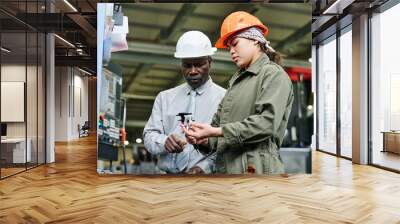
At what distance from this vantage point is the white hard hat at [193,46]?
5836 mm

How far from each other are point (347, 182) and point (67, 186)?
3841 mm

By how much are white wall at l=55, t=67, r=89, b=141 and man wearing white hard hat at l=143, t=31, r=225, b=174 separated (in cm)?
1146

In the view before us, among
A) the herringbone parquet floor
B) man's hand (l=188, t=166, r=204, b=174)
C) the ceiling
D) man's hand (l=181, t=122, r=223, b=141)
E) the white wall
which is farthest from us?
the white wall

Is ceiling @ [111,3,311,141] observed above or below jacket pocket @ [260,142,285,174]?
above

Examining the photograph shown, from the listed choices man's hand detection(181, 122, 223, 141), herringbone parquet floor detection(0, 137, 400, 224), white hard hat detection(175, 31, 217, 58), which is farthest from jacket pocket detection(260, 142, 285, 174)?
white hard hat detection(175, 31, 217, 58)

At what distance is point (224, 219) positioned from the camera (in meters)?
3.91

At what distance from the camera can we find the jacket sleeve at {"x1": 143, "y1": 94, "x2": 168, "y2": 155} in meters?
5.81

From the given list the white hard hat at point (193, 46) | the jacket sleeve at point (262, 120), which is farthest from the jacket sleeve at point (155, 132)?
the jacket sleeve at point (262, 120)

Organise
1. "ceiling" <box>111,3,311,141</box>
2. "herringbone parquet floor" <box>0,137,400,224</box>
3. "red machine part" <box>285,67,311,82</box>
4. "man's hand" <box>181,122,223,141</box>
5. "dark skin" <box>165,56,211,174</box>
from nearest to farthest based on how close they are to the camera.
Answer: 1. "man's hand" <box>181,122,223,141</box>
2. "herringbone parquet floor" <box>0,137,400,224</box>
3. "dark skin" <box>165,56,211,174</box>
4. "red machine part" <box>285,67,311,82</box>
5. "ceiling" <box>111,3,311,141</box>

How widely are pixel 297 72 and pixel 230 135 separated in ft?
11.1

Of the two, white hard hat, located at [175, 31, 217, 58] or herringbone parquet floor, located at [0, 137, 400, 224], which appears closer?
herringbone parquet floor, located at [0, 137, 400, 224]

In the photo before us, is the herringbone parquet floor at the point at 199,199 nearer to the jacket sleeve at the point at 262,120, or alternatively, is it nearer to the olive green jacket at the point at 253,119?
the olive green jacket at the point at 253,119

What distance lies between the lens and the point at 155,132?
19.2ft

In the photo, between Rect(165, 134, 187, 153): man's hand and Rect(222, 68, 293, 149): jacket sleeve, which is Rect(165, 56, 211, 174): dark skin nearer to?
Rect(165, 134, 187, 153): man's hand
